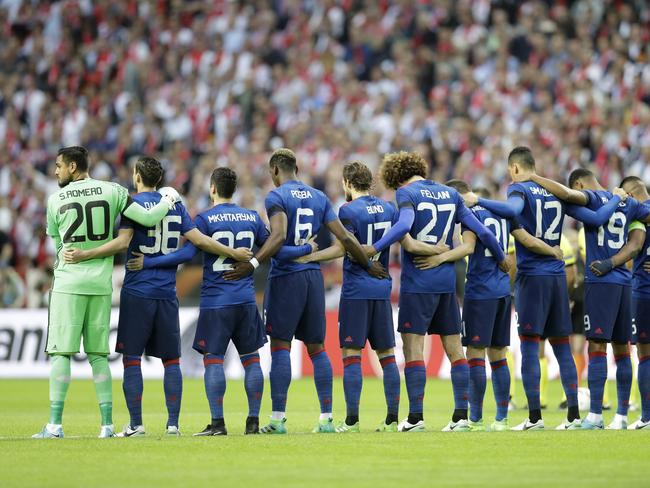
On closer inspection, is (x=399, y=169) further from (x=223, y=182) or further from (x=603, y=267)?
(x=603, y=267)

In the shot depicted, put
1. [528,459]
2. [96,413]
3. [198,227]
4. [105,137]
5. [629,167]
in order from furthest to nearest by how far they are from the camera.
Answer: [105,137]
[629,167]
[96,413]
[198,227]
[528,459]

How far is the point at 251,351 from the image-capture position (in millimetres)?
12625

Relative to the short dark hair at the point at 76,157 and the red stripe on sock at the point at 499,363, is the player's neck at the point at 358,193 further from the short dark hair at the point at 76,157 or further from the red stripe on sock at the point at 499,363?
the short dark hair at the point at 76,157

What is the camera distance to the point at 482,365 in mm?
13125

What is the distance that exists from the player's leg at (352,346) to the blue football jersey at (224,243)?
104cm

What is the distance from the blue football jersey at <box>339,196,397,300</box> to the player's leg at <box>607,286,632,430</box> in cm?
242

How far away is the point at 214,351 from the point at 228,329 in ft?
0.86

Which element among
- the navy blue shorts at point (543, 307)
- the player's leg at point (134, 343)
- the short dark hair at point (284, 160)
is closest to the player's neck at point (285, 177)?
the short dark hair at point (284, 160)

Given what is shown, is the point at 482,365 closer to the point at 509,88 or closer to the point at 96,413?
the point at 96,413

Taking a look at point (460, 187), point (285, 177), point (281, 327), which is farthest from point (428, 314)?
point (285, 177)

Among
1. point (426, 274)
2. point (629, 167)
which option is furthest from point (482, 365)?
point (629, 167)

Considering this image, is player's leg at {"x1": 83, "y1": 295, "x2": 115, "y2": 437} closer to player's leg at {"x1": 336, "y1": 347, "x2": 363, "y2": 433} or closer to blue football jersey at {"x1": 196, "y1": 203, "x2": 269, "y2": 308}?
blue football jersey at {"x1": 196, "y1": 203, "x2": 269, "y2": 308}

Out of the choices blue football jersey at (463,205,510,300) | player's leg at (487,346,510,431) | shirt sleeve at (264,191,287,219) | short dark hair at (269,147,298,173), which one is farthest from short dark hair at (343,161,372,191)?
player's leg at (487,346,510,431)

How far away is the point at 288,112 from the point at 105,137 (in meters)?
4.12
